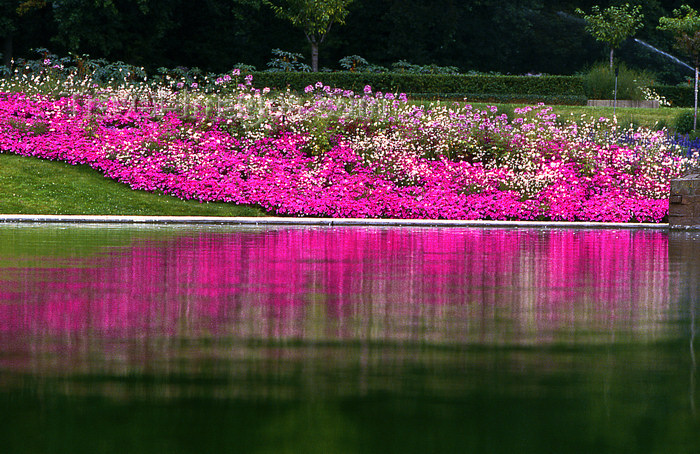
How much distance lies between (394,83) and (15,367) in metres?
36.6

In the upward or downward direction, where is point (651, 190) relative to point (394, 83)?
downward

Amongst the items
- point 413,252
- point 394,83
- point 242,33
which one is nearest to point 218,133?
point 413,252

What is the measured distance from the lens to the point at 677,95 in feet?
146

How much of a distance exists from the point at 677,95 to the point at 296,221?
26235 millimetres

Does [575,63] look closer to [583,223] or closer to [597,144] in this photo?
[597,144]

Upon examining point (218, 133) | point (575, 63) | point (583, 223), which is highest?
point (575, 63)

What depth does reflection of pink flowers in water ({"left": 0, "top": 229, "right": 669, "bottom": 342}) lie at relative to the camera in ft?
29.4

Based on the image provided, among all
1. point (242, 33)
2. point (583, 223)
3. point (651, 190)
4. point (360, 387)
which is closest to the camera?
point (360, 387)

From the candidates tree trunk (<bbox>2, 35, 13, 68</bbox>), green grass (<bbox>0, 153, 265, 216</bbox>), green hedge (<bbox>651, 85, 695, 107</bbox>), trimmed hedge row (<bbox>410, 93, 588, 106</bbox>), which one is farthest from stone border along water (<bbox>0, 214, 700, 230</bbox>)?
tree trunk (<bbox>2, 35, 13, 68</bbox>)

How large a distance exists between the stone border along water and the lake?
23.6 ft

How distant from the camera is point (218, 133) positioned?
27844 millimetres

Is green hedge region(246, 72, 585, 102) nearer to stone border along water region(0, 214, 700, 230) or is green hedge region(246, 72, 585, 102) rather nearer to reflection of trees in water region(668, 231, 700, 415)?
stone border along water region(0, 214, 700, 230)

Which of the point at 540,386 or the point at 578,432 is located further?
the point at 540,386

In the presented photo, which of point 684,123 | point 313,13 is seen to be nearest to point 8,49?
point 313,13
